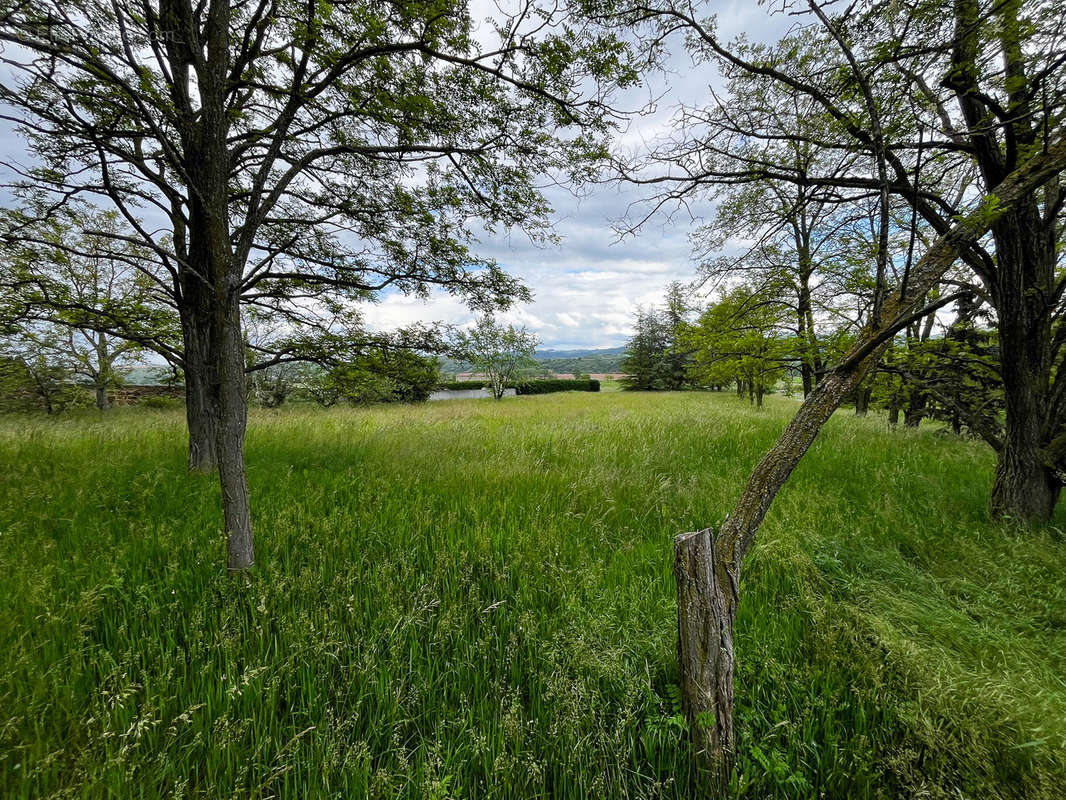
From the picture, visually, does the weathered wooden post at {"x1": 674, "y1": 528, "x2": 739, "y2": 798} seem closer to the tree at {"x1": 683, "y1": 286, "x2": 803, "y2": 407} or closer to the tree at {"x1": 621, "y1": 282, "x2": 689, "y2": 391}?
the tree at {"x1": 683, "y1": 286, "x2": 803, "y2": 407}

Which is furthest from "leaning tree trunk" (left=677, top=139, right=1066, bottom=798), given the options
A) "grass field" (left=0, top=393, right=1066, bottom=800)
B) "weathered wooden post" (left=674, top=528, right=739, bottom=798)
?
"grass field" (left=0, top=393, right=1066, bottom=800)

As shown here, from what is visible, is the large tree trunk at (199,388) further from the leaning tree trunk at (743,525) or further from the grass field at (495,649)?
the leaning tree trunk at (743,525)

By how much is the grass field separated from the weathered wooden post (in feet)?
0.49

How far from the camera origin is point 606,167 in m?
3.74

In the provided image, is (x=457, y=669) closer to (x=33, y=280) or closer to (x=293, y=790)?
(x=293, y=790)

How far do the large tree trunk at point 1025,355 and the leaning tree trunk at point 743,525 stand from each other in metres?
2.47

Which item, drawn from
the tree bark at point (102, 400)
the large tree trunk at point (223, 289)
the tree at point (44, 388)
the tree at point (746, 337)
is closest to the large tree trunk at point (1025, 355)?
the tree at point (746, 337)

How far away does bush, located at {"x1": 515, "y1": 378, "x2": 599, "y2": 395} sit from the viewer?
39.0 metres

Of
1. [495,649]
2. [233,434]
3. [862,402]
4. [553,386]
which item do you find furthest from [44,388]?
[553,386]

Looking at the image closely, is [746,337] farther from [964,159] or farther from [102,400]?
[102,400]

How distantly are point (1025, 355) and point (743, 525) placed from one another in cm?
443

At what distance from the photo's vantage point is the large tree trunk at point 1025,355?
333 centimetres

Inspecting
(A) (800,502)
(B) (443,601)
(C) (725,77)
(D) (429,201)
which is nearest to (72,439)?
(D) (429,201)

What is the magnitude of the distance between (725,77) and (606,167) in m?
1.39
